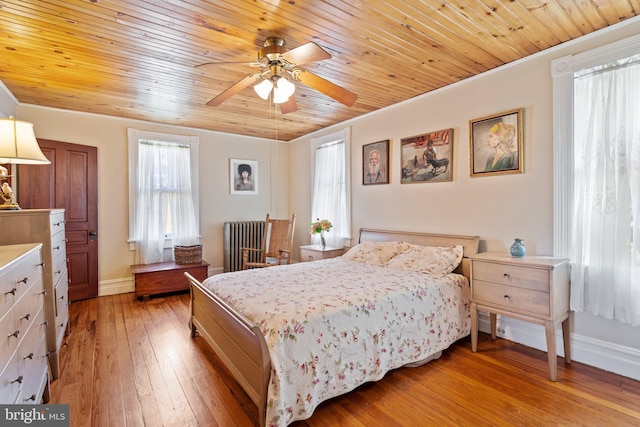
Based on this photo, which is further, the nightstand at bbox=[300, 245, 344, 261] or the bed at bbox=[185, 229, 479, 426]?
the nightstand at bbox=[300, 245, 344, 261]

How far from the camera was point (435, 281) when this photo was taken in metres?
2.72

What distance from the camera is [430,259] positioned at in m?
3.04

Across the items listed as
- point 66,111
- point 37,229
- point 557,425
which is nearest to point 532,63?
point 557,425

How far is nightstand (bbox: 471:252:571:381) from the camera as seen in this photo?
89.4 inches

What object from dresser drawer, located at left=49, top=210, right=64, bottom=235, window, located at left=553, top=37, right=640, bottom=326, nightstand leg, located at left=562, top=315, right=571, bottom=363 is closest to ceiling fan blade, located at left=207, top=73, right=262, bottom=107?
dresser drawer, located at left=49, top=210, right=64, bottom=235

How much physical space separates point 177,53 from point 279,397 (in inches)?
103

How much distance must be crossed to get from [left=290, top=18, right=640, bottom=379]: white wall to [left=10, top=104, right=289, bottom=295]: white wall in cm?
242

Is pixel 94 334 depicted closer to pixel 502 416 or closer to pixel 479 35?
pixel 502 416

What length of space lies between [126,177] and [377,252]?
12.1 ft

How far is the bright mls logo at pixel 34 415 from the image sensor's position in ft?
4.27

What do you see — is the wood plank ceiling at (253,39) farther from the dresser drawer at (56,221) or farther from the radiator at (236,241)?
the radiator at (236,241)

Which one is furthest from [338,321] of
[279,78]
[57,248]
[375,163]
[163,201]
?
[163,201]

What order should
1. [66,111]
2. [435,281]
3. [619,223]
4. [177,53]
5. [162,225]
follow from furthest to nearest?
1. [162,225]
2. [66,111]
3. [435,281]
4. [177,53]
5. [619,223]

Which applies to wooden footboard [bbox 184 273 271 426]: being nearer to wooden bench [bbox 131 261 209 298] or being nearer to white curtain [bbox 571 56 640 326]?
wooden bench [bbox 131 261 209 298]
